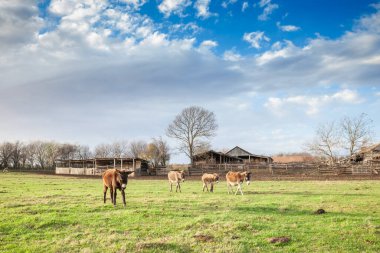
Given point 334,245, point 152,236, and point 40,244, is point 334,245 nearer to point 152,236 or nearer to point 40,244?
point 152,236

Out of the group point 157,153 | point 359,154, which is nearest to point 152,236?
point 359,154

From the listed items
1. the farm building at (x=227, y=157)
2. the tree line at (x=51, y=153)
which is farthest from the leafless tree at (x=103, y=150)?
the farm building at (x=227, y=157)

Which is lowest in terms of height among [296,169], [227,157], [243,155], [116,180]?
[296,169]

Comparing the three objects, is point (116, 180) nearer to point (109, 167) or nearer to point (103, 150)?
point (109, 167)

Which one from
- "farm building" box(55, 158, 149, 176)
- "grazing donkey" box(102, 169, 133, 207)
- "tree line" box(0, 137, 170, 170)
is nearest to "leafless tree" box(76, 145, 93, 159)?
"tree line" box(0, 137, 170, 170)

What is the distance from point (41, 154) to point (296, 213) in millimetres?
116213

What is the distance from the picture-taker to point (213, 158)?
235ft

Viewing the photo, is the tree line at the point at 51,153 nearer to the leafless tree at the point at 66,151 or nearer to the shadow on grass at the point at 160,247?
the leafless tree at the point at 66,151

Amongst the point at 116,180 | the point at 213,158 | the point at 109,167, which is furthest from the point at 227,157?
the point at 116,180

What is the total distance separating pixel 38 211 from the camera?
12938 mm

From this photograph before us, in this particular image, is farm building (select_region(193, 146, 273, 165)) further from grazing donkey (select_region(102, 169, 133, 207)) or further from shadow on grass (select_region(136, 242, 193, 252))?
shadow on grass (select_region(136, 242, 193, 252))

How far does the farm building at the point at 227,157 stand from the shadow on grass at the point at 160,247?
185 feet

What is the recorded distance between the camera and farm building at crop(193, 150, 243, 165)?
228 feet

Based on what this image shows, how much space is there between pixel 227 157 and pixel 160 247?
221 feet
